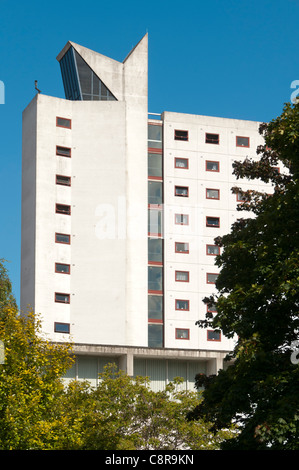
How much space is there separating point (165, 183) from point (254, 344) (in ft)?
171

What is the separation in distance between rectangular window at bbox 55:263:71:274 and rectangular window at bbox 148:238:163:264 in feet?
23.6

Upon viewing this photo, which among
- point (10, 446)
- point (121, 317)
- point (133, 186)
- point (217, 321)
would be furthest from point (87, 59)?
point (217, 321)

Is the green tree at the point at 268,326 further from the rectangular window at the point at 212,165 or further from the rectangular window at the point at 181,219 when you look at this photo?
the rectangular window at the point at 212,165

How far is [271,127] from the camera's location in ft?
108

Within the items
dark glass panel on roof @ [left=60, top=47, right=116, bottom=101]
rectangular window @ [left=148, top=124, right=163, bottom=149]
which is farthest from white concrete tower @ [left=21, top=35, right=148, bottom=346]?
dark glass panel on roof @ [left=60, top=47, right=116, bottom=101]

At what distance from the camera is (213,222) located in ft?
272

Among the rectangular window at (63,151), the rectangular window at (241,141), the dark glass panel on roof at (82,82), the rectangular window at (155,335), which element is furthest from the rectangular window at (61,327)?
the rectangular window at (241,141)

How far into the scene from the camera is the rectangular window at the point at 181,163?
3273 inches

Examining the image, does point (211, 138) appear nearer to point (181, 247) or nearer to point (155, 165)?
point (155, 165)

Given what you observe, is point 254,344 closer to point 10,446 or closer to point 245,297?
point 245,297

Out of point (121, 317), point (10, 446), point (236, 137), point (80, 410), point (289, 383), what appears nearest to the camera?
point (289, 383)

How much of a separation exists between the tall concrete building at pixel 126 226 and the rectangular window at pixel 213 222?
0.12 meters

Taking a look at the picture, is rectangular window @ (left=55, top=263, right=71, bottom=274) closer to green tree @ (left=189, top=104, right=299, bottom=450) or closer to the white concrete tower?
the white concrete tower

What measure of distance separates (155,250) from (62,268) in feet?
Result: 27.3
